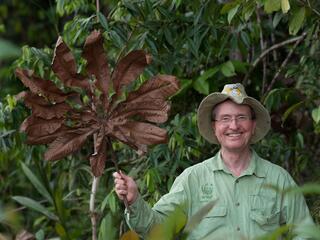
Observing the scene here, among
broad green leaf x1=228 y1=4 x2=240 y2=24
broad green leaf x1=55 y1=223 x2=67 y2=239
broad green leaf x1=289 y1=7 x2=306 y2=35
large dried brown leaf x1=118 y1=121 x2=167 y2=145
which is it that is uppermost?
broad green leaf x1=228 y1=4 x2=240 y2=24

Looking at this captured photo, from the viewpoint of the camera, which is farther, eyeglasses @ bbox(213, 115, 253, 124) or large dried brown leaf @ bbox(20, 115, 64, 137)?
eyeglasses @ bbox(213, 115, 253, 124)

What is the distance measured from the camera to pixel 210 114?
3463mm

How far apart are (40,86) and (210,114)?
90 cm

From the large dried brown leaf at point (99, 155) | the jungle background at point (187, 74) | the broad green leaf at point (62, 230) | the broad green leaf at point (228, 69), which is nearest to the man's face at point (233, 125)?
the jungle background at point (187, 74)

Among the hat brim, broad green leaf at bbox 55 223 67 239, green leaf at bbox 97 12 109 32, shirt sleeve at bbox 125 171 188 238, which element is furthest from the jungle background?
broad green leaf at bbox 55 223 67 239

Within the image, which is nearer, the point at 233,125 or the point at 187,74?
the point at 233,125

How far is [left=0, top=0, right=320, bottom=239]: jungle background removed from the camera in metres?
4.06

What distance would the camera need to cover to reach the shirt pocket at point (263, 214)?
3.27 m

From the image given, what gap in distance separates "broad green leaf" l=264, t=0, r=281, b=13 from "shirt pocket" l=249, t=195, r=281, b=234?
0.77 meters

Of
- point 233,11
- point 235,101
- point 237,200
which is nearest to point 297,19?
point 233,11

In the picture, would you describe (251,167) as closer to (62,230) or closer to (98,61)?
(98,61)

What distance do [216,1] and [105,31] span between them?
638 mm

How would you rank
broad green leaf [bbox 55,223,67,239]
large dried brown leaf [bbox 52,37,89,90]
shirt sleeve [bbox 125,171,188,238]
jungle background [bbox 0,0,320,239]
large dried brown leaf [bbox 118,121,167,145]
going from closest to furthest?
1. broad green leaf [bbox 55,223,67,239]
2. large dried brown leaf [bbox 52,37,89,90]
3. large dried brown leaf [bbox 118,121,167,145]
4. shirt sleeve [bbox 125,171,188,238]
5. jungle background [bbox 0,0,320,239]

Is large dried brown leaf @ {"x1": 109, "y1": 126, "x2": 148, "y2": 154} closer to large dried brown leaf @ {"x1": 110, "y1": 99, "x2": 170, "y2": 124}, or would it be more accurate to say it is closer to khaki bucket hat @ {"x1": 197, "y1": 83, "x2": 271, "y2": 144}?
large dried brown leaf @ {"x1": 110, "y1": 99, "x2": 170, "y2": 124}
